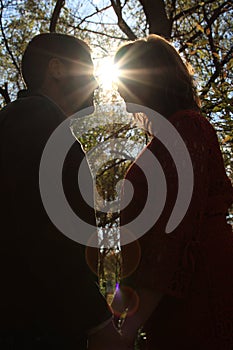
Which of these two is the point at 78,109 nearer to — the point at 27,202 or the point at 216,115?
the point at 27,202

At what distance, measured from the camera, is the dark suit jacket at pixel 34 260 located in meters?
1.89

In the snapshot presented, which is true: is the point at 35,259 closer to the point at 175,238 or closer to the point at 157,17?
the point at 175,238

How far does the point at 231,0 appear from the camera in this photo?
8.10 metres

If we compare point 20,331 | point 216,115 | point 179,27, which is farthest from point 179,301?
point 179,27

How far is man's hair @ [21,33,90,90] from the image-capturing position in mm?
2365

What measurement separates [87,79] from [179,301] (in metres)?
1.14

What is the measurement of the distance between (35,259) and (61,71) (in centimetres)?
96

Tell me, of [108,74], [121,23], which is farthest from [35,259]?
[121,23]

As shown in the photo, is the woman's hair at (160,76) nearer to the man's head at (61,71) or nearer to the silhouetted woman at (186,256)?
the silhouetted woman at (186,256)

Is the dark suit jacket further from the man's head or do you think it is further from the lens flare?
the lens flare

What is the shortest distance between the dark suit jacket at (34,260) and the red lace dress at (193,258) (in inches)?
11.0

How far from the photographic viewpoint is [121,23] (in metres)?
8.40

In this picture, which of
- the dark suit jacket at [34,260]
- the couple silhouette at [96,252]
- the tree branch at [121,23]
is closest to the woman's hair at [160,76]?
the couple silhouette at [96,252]

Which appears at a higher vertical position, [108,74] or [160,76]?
[108,74]
